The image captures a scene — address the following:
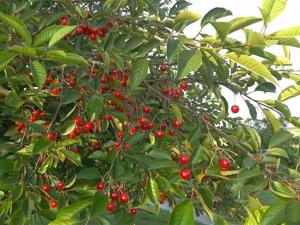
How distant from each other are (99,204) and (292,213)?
2.81ft

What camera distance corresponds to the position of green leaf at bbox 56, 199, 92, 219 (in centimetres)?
204

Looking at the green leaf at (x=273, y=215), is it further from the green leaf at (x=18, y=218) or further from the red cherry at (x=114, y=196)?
the green leaf at (x=18, y=218)

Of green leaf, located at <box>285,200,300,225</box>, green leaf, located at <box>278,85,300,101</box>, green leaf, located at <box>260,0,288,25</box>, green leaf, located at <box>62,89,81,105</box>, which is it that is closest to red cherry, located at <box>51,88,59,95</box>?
green leaf, located at <box>62,89,81,105</box>

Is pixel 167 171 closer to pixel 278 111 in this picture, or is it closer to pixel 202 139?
pixel 202 139

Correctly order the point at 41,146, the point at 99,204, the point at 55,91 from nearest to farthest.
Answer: the point at 99,204, the point at 41,146, the point at 55,91

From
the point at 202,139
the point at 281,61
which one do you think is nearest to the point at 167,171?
the point at 202,139

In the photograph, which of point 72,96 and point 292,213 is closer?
point 292,213

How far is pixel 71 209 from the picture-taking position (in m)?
2.06

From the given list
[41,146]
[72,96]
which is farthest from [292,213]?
[72,96]

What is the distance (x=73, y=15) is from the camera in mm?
2824

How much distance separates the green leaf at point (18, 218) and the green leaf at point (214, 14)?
1.41 m

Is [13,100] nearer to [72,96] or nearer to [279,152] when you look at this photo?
[72,96]

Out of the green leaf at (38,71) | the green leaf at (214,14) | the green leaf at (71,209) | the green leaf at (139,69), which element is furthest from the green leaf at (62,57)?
the green leaf at (71,209)

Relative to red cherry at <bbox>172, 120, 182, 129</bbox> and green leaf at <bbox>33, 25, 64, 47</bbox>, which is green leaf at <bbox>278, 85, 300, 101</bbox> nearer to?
red cherry at <bbox>172, 120, 182, 129</bbox>
